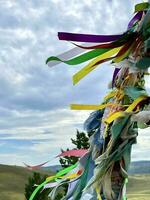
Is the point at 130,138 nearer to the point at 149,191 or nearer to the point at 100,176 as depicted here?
the point at 100,176

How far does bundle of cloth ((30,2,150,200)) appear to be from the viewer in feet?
9.38

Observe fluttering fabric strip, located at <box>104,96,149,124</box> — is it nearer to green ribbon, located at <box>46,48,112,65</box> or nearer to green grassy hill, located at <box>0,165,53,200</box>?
green ribbon, located at <box>46,48,112,65</box>

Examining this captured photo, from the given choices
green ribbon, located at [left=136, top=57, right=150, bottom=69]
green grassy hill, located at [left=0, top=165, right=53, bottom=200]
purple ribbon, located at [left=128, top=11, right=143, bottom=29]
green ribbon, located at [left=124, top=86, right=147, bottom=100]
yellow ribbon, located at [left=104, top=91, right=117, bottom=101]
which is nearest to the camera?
green ribbon, located at [left=136, top=57, right=150, bottom=69]

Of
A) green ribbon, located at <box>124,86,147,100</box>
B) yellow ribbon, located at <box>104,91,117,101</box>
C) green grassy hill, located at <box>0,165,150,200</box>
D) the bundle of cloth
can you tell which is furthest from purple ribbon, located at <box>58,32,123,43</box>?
green grassy hill, located at <box>0,165,150,200</box>

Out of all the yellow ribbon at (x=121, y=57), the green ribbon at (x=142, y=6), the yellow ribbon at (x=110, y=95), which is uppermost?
the green ribbon at (x=142, y=6)

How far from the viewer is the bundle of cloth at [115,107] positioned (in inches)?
113

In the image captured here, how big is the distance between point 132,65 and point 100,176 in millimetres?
671

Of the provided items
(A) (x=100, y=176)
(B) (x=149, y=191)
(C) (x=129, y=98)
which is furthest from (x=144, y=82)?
(B) (x=149, y=191)

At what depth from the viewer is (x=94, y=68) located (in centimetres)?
295

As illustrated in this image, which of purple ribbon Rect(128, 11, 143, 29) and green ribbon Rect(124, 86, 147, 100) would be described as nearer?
green ribbon Rect(124, 86, 147, 100)

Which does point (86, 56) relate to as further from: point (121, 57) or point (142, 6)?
point (142, 6)

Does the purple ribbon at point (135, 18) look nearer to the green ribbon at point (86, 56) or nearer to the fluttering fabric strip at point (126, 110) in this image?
the green ribbon at point (86, 56)

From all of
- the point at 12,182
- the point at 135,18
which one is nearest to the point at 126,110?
the point at 135,18

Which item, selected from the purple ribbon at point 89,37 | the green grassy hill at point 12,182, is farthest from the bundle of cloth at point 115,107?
the green grassy hill at point 12,182
